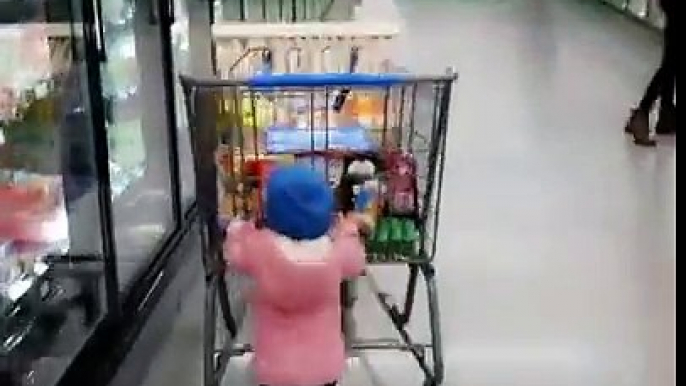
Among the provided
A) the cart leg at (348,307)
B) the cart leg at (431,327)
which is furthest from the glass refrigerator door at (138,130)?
the cart leg at (431,327)

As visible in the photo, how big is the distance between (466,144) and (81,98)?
3.32 metres

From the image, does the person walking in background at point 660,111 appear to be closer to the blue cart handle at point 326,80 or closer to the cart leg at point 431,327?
the cart leg at point 431,327

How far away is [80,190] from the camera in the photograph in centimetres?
296

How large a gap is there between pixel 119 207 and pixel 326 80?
3.88 ft

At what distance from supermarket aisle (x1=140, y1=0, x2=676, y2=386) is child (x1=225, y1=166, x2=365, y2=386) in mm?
527

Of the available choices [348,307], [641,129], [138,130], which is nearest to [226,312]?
[348,307]

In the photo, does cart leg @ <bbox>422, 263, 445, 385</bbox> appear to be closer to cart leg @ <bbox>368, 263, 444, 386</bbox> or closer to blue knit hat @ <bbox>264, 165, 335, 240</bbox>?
cart leg @ <bbox>368, 263, 444, 386</bbox>

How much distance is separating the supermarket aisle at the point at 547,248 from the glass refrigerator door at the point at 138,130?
13.8 inches

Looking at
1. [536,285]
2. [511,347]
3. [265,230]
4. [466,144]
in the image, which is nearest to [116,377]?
[265,230]

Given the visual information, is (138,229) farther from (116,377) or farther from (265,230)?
(265,230)

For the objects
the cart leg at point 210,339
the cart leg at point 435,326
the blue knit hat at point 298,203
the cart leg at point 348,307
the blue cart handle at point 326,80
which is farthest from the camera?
the cart leg at point 348,307

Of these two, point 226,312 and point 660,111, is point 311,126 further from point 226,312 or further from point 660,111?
point 660,111

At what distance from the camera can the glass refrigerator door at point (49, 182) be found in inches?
104

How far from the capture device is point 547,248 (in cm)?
400
